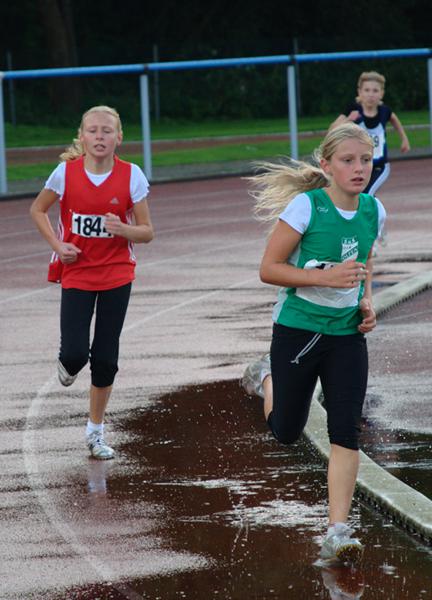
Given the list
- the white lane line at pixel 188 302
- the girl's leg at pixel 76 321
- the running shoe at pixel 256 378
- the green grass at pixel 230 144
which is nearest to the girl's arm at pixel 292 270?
the running shoe at pixel 256 378

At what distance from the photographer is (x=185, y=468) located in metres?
8.07

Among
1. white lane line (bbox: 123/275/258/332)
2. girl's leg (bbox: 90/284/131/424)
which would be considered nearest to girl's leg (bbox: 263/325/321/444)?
girl's leg (bbox: 90/284/131/424)

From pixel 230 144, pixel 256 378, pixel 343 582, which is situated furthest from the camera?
pixel 230 144

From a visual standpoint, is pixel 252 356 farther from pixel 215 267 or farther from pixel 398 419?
pixel 215 267

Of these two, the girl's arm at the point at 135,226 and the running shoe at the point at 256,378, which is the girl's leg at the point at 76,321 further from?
the running shoe at the point at 256,378

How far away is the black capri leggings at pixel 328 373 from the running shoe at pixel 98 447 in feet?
5.82

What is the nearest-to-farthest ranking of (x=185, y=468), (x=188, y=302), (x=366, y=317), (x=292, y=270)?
(x=292, y=270) → (x=366, y=317) → (x=185, y=468) → (x=188, y=302)

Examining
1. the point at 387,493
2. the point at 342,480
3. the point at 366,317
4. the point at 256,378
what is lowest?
the point at 387,493

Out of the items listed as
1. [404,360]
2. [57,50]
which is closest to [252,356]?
[404,360]

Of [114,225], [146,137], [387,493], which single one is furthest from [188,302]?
[146,137]

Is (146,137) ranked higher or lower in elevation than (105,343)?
lower

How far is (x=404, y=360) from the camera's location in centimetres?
1097

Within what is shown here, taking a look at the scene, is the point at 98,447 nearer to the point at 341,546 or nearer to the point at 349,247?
the point at 349,247

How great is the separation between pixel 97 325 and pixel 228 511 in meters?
1.70
